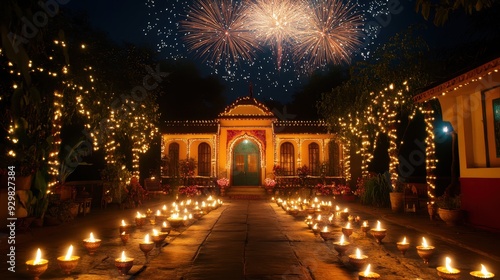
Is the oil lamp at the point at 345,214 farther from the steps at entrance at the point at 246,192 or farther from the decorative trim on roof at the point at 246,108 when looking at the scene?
the decorative trim on roof at the point at 246,108

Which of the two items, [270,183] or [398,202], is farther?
[270,183]

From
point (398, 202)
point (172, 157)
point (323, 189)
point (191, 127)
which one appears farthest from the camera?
point (172, 157)

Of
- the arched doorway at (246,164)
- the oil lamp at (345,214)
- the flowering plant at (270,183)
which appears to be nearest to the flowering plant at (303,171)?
the flowering plant at (270,183)

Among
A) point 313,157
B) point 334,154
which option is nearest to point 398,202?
point 334,154

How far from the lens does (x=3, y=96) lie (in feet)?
34.2

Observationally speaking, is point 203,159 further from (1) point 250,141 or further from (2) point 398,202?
(2) point 398,202

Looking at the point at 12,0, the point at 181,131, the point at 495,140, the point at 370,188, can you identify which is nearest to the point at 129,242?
the point at 12,0

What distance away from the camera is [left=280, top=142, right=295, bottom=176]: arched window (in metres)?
30.6

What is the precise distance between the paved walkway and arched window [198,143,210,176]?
17072 mm

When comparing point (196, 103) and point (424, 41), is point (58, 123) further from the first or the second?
point (196, 103)

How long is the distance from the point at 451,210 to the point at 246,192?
1729 cm

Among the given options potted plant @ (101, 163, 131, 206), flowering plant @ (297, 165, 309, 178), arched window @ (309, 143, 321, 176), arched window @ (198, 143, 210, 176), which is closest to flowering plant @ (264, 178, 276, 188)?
flowering plant @ (297, 165, 309, 178)

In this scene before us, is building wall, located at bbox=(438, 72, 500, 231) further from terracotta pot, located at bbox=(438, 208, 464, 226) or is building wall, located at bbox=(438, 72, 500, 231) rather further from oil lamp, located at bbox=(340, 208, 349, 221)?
oil lamp, located at bbox=(340, 208, 349, 221)

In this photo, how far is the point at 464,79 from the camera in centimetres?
1038
